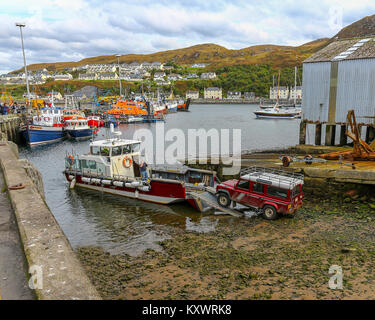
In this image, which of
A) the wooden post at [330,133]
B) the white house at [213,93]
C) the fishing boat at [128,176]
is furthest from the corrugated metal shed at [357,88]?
the white house at [213,93]

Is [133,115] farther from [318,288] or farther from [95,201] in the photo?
[318,288]

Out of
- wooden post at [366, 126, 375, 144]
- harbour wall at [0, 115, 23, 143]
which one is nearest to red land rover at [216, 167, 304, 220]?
wooden post at [366, 126, 375, 144]

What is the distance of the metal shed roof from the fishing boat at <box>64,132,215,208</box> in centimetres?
1473

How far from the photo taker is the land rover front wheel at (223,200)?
51.4 feet

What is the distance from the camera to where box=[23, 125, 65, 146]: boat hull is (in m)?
41.5

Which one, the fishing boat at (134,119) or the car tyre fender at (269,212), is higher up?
the fishing boat at (134,119)

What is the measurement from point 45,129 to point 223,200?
35.6 meters

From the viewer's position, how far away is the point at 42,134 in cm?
4269

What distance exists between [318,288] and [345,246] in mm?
3333

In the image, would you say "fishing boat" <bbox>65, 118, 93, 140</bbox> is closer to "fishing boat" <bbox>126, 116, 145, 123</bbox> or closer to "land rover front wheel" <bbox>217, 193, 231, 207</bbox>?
"fishing boat" <bbox>126, 116, 145, 123</bbox>

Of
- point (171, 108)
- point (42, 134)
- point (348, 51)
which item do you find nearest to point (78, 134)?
point (42, 134)

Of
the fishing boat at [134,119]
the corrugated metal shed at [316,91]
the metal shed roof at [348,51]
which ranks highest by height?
the metal shed roof at [348,51]

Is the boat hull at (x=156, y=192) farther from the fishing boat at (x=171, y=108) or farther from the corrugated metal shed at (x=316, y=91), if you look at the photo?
the fishing boat at (x=171, y=108)

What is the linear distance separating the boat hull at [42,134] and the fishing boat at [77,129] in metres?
1.20
